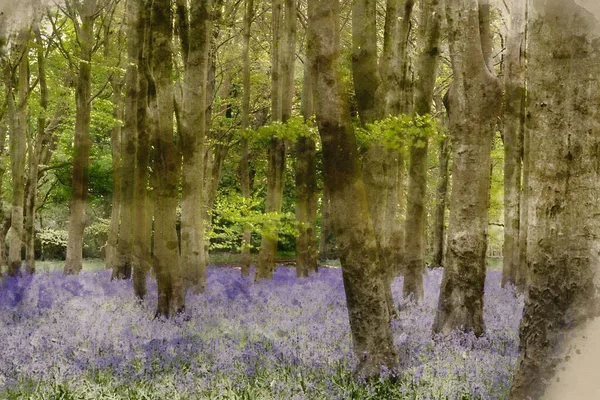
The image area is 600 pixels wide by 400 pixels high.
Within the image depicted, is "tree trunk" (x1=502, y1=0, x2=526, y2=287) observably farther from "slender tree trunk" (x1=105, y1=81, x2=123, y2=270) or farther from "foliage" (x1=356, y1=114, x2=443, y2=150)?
"slender tree trunk" (x1=105, y1=81, x2=123, y2=270)

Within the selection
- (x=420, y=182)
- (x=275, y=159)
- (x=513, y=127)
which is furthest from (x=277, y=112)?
(x=513, y=127)

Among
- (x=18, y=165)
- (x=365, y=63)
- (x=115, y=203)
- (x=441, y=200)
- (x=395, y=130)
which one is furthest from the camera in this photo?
(x=441, y=200)

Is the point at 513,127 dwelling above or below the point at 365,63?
below

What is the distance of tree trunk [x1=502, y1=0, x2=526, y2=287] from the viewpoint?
15.5 metres

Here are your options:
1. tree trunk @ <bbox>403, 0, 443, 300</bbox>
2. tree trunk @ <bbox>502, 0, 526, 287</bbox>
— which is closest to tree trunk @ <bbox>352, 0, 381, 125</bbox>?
tree trunk @ <bbox>403, 0, 443, 300</bbox>

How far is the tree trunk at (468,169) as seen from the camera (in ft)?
27.9

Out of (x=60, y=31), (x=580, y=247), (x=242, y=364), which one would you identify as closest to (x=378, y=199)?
(x=242, y=364)

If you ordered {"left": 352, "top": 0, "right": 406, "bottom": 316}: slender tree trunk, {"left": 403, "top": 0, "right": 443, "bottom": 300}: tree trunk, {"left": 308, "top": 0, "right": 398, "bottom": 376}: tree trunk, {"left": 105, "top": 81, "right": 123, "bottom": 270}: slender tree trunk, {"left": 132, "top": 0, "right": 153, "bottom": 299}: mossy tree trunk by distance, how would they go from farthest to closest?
1. {"left": 105, "top": 81, "right": 123, "bottom": 270}: slender tree trunk
2. {"left": 132, "top": 0, "right": 153, "bottom": 299}: mossy tree trunk
3. {"left": 403, "top": 0, "right": 443, "bottom": 300}: tree trunk
4. {"left": 352, "top": 0, "right": 406, "bottom": 316}: slender tree trunk
5. {"left": 308, "top": 0, "right": 398, "bottom": 376}: tree trunk

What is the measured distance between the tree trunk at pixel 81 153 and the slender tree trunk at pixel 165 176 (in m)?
8.33

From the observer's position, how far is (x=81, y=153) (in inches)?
726

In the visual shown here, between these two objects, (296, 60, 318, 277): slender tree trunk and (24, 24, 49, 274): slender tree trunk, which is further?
(24, 24, 49, 274): slender tree trunk

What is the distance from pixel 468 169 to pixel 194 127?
211 inches

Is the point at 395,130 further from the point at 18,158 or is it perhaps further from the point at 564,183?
the point at 18,158

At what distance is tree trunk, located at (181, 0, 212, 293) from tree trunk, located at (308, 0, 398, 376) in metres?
5.38
